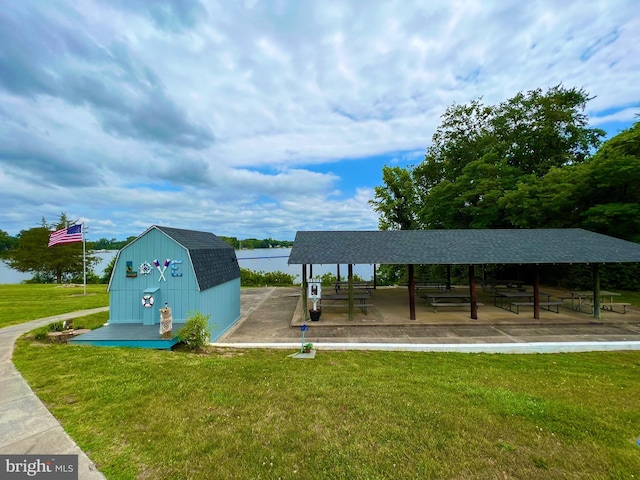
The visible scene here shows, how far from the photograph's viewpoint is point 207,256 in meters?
9.77

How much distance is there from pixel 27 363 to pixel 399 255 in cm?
1063

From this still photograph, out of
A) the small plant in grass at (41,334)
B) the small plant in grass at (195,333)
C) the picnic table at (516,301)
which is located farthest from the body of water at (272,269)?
the picnic table at (516,301)

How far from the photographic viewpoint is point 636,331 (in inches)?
360

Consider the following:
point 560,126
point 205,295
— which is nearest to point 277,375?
point 205,295

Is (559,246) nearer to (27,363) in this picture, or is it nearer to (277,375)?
(277,375)

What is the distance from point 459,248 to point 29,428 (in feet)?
40.8

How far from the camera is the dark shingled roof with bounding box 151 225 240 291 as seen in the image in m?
8.73

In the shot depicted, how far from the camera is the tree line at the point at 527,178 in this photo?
1638 centimetres

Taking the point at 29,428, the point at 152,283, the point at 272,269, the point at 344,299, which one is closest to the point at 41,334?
the point at 152,283

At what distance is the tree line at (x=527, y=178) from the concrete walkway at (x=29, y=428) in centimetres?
2294

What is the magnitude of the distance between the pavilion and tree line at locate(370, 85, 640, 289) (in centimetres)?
614

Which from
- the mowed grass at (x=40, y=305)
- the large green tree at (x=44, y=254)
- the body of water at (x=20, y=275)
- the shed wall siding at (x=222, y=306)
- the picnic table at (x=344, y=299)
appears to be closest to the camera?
the shed wall siding at (x=222, y=306)

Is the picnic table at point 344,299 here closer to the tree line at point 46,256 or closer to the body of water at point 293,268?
the body of water at point 293,268

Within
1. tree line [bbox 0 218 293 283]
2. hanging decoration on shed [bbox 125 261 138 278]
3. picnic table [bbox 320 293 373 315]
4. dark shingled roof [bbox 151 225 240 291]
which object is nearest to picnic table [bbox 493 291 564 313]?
picnic table [bbox 320 293 373 315]
